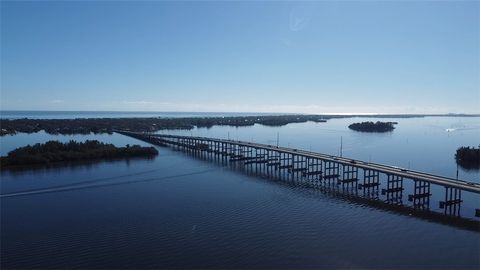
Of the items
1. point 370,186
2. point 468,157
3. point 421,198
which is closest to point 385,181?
point 370,186

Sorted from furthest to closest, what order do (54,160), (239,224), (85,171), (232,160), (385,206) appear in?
1. (232,160)
2. (54,160)
3. (85,171)
4. (385,206)
5. (239,224)

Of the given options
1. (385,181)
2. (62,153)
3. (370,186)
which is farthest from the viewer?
(62,153)

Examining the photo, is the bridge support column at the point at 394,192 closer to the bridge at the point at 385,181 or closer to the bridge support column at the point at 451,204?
the bridge at the point at 385,181

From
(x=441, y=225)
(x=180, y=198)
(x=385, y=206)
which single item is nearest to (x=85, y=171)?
(x=180, y=198)

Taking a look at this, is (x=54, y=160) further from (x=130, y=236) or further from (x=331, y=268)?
(x=331, y=268)

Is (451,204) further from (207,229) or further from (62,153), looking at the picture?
(62,153)

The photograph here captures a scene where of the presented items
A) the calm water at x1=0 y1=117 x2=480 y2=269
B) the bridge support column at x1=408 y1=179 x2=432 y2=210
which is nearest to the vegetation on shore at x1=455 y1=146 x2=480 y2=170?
the bridge support column at x1=408 y1=179 x2=432 y2=210
